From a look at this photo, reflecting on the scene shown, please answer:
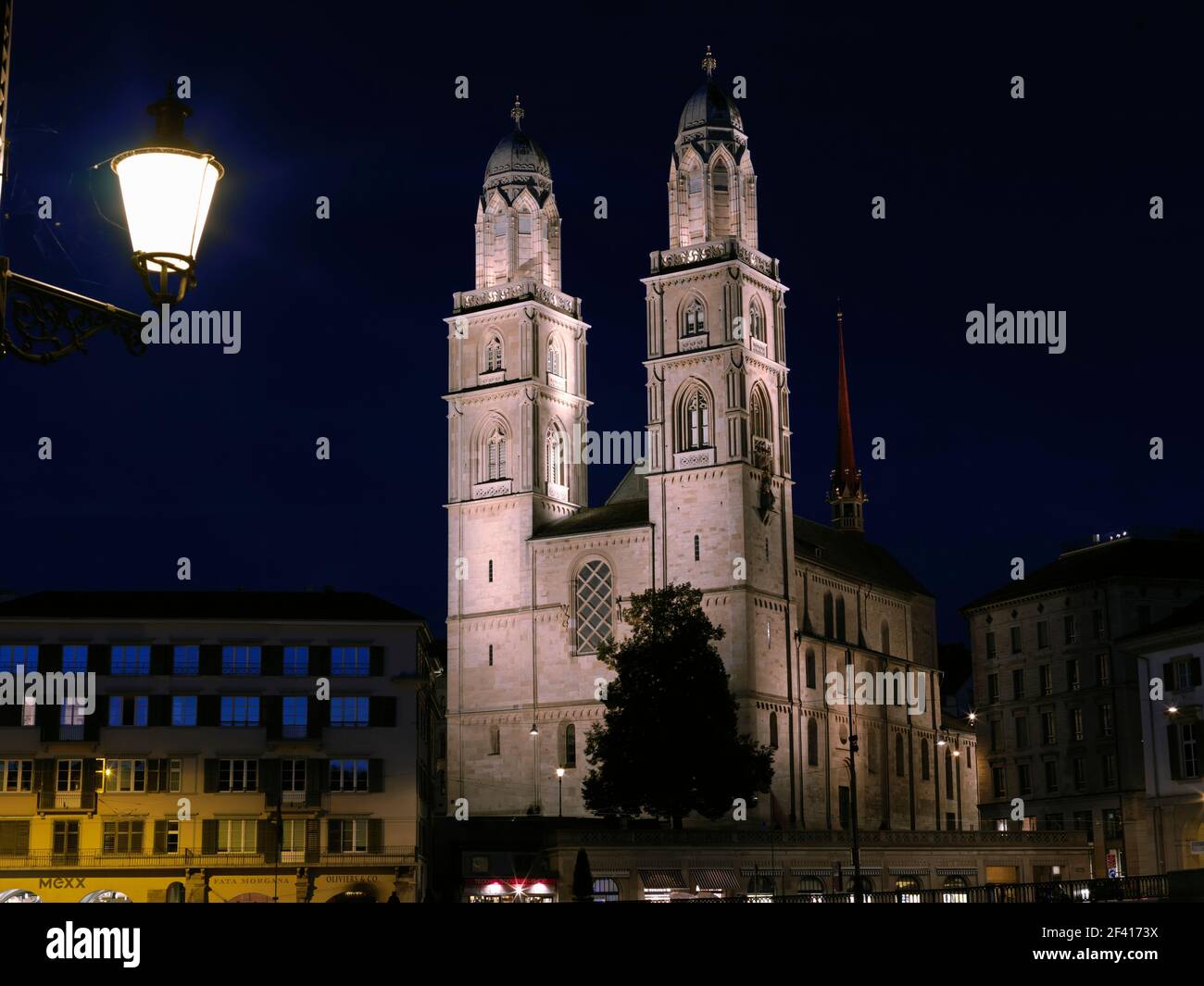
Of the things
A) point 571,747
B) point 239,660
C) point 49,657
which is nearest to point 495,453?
point 571,747

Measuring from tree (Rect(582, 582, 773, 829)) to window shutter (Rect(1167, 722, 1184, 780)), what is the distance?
18.4 metres

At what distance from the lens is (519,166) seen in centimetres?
11319

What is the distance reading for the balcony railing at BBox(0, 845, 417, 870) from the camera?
71.5 metres

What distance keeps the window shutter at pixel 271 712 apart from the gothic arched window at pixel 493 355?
3710 centimetres

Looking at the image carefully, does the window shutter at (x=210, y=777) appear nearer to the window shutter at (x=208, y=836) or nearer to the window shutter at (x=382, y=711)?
the window shutter at (x=208, y=836)

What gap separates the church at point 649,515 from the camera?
99.2 metres

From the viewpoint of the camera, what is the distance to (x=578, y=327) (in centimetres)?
11194

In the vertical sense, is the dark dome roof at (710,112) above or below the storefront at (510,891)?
above

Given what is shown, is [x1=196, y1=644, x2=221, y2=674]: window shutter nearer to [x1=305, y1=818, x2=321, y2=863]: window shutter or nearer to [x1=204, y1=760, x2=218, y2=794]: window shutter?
[x1=204, y1=760, x2=218, y2=794]: window shutter

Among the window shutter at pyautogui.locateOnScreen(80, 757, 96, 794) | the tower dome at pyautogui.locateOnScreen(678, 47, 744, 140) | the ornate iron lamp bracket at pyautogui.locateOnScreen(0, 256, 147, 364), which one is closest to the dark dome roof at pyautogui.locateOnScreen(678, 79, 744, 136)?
the tower dome at pyautogui.locateOnScreen(678, 47, 744, 140)

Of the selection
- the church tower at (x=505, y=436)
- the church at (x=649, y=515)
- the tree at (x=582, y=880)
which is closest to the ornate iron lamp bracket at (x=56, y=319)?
the tree at (x=582, y=880)

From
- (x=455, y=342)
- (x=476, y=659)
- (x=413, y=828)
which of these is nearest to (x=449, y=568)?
(x=476, y=659)
